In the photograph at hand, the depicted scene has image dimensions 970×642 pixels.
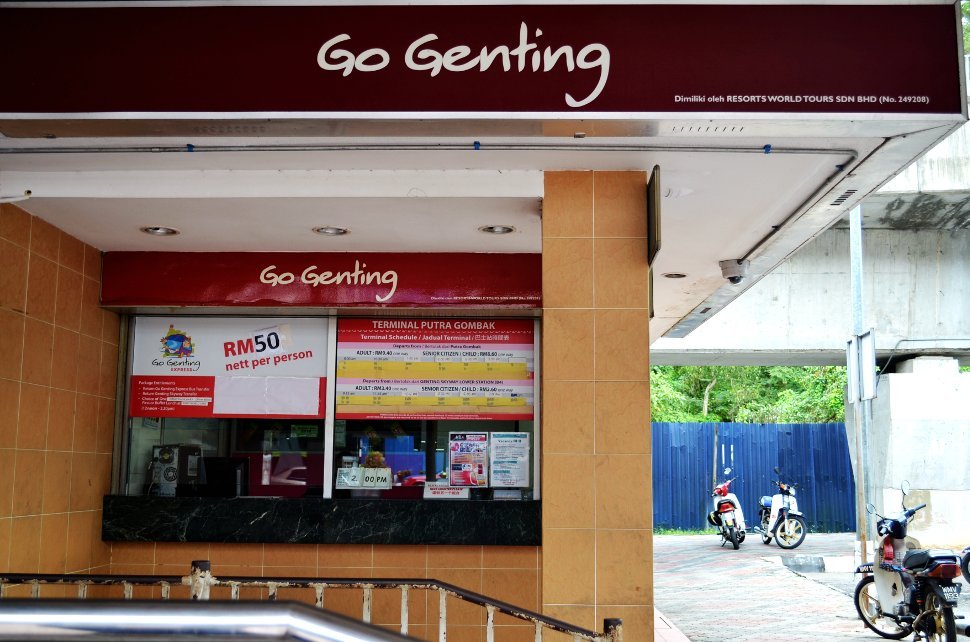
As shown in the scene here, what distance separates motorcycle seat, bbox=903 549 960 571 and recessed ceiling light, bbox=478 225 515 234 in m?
4.27

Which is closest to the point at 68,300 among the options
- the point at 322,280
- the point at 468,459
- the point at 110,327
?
the point at 110,327

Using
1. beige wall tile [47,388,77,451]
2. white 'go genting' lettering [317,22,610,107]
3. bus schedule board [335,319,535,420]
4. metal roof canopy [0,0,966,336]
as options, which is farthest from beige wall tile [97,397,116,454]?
white 'go genting' lettering [317,22,610,107]

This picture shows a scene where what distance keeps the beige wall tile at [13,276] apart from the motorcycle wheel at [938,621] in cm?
676

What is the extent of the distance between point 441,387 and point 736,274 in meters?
2.39

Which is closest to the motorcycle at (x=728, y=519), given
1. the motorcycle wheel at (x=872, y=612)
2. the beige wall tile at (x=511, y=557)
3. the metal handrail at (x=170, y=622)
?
the motorcycle wheel at (x=872, y=612)

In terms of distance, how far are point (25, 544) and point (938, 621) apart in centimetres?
642

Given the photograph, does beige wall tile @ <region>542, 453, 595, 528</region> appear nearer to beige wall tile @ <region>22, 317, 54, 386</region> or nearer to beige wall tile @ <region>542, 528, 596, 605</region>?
beige wall tile @ <region>542, 528, 596, 605</region>

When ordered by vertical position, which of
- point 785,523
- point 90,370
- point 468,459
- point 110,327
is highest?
point 110,327

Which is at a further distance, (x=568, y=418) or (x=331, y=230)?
(x=331, y=230)

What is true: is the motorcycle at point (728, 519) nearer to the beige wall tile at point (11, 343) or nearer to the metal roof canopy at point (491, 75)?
the metal roof canopy at point (491, 75)

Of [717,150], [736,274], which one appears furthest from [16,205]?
[736,274]

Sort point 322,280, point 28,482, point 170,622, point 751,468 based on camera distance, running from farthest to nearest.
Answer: point 751,468
point 322,280
point 28,482
point 170,622

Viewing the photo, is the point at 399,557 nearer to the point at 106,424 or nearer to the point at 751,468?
the point at 106,424

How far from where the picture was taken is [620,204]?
5.01 meters
